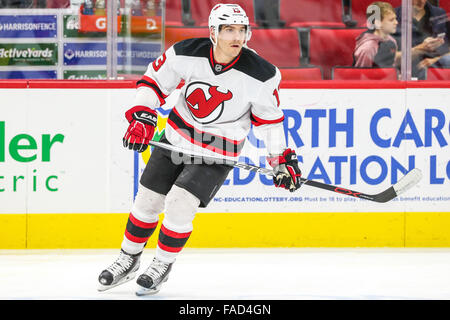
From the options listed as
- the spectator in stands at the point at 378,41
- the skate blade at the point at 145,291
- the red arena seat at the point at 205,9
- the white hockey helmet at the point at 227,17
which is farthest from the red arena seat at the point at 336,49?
the skate blade at the point at 145,291

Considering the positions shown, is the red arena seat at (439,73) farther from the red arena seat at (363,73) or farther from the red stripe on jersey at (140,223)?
the red stripe on jersey at (140,223)

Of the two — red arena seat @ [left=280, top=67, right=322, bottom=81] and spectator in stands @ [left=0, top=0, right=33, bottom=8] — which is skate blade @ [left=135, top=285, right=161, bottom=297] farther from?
spectator in stands @ [left=0, top=0, right=33, bottom=8]

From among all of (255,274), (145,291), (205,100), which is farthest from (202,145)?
(255,274)

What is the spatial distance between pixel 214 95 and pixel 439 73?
6.23ft

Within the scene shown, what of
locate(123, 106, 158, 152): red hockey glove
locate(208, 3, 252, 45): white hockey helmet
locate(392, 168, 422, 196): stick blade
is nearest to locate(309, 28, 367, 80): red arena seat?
locate(392, 168, 422, 196): stick blade

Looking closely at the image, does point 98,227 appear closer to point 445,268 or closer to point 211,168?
point 211,168

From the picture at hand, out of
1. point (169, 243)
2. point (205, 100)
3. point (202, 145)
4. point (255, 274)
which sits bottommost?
point (255, 274)

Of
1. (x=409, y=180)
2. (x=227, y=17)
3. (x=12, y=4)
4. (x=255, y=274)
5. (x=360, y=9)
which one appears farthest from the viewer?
(x=360, y=9)

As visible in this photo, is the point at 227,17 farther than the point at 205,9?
No

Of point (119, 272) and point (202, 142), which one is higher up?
point (202, 142)

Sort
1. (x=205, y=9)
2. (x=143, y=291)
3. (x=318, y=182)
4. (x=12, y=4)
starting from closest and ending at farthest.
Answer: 1. (x=143, y=291)
2. (x=318, y=182)
3. (x=12, y=4)
4. (x=205, y=9)

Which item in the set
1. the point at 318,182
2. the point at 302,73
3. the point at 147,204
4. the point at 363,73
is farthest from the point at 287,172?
the point at 363,73

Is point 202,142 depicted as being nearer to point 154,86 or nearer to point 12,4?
point 154,86

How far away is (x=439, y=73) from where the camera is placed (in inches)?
207
